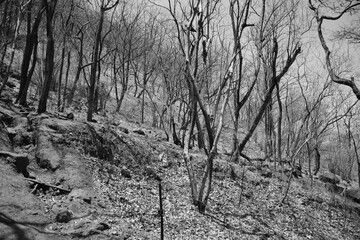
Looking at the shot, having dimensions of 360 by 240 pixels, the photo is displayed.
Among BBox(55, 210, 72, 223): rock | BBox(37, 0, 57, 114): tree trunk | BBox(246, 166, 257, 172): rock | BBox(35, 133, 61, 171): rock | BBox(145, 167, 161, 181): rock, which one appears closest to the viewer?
BBox(55, 210, 72, 223): rock

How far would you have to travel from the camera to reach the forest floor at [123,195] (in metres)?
5.43

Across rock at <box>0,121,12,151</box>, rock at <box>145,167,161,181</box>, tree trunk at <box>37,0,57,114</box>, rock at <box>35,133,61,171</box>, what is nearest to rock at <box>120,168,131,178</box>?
rock at <box>145,167,161,181</box>

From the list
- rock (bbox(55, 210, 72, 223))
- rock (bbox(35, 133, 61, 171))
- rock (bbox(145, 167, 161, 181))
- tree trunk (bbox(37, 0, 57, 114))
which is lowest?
rock (bbox(55, 210, 72, 223))

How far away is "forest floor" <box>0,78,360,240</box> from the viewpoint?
5430 millimetres

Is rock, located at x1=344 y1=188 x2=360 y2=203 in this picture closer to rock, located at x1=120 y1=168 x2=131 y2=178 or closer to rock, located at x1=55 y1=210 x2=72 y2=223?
rock, located at x1=120 y1=168 x2=131 y2=178

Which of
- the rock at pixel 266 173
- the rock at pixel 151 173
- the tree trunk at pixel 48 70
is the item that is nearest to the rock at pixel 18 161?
the tree trunk at pixel 48 70

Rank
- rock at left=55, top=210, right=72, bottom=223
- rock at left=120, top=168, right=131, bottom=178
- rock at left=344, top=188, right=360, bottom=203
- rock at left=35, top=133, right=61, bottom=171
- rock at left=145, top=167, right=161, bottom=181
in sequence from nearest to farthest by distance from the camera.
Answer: rock at left=55, top=210, right=72, bottom=223 < rock at left=35, top=133, right=61, bottom=171 < rock at left=120, top=168, right=131, bottom=178 < rock at left=145, top=167, right=161, bottom=181 < rock at left=344, top=188, right=360, bottom=203

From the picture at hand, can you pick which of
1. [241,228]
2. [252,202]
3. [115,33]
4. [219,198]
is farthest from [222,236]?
[115,33]

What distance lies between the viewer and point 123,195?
710cm

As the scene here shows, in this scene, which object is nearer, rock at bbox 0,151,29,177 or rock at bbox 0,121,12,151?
rock at bbox 0,151,29,177

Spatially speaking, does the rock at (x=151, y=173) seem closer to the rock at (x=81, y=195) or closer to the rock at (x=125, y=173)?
the rock at (x=125, y=173)

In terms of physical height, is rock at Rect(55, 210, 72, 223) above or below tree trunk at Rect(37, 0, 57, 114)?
below

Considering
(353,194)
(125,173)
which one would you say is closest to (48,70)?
(125,173)

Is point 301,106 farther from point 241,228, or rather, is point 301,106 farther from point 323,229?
point 241,228
